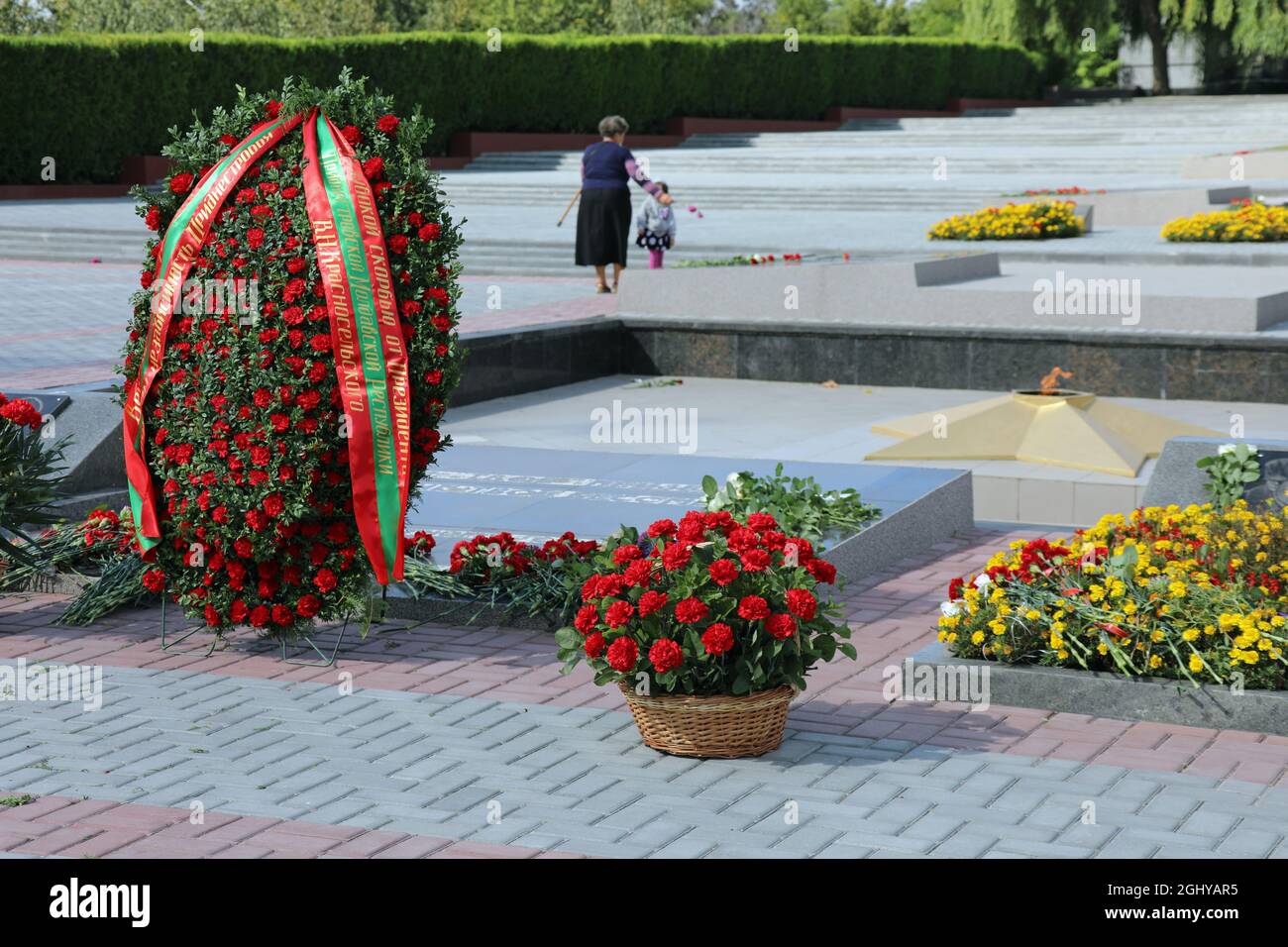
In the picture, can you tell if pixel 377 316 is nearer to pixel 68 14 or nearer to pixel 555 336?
pixel 555 336

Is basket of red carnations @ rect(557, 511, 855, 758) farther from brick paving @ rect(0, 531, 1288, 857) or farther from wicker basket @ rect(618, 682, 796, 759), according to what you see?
brick paving @ rect(0, 531, 1288, 857)

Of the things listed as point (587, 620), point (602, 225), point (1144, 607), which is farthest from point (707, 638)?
point (602, 225)

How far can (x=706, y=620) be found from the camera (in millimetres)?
5613

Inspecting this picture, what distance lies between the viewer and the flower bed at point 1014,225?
20.5m

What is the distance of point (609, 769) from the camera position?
18.4 feet

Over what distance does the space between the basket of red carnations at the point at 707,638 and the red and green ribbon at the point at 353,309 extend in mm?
1254

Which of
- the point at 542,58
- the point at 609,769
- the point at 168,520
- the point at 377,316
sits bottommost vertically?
the point at 609,769

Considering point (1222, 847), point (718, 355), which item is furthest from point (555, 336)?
point (1222, 847)

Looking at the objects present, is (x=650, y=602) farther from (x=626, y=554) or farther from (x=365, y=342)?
(x=365, y=342)

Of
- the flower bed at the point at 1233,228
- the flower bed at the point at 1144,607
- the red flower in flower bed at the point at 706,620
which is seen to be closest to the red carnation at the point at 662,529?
the red flower in flower bed at the point at 706,620

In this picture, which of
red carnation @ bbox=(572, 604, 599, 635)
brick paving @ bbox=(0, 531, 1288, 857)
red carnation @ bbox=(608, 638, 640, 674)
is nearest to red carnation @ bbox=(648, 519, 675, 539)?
red carnation @ bbox=(572, 604, 599, 635)

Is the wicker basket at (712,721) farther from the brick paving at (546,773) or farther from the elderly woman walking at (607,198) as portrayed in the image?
the elderly woman walking at (607,198)

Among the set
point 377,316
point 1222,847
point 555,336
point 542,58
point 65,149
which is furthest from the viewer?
point 542,58

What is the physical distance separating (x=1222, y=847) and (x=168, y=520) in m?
4.11
